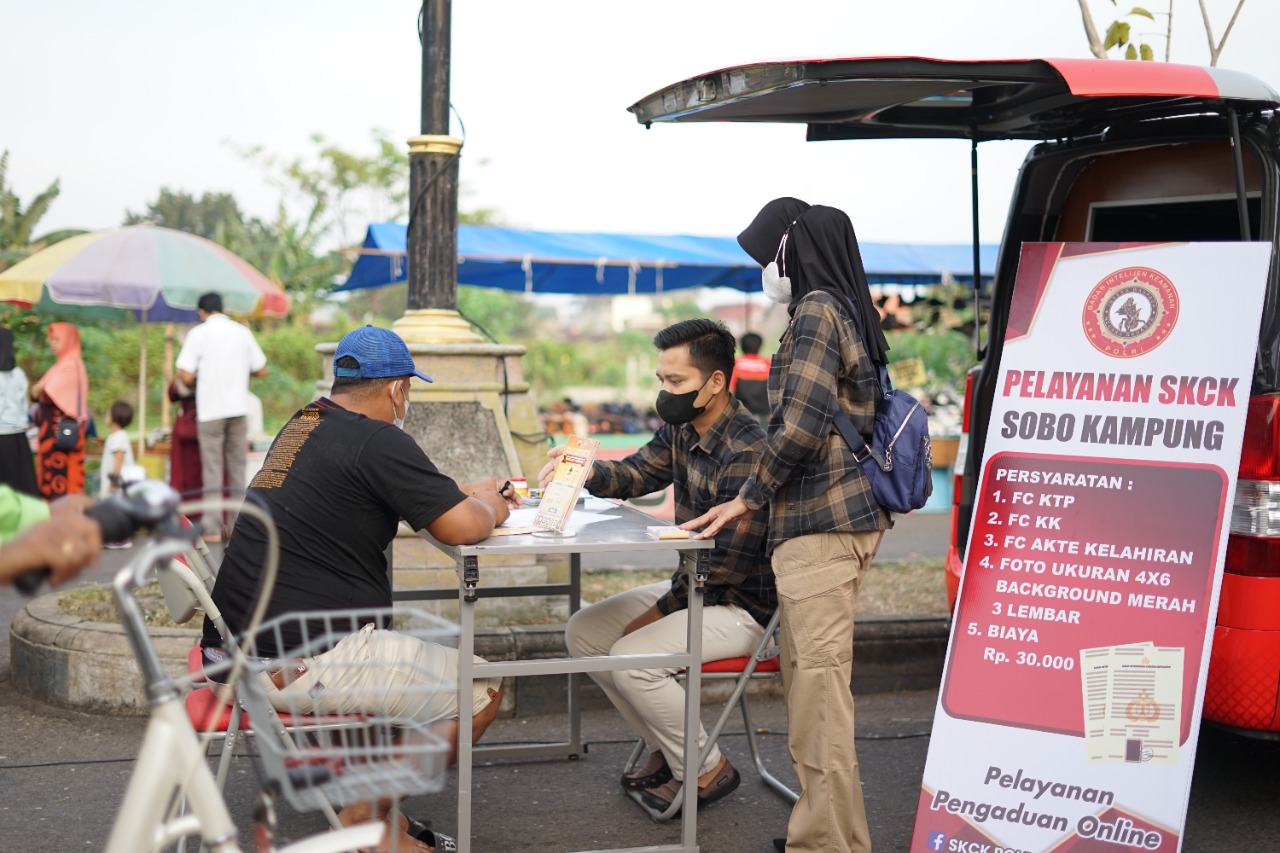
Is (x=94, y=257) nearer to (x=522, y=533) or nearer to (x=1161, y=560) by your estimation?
(x=522, y=533)

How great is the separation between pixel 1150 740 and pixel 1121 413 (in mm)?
911

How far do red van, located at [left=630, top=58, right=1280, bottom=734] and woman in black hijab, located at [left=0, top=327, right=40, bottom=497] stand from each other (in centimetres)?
636

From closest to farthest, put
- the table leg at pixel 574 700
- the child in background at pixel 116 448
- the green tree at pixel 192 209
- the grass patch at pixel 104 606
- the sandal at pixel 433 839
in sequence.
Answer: the sandal at pixel 433 839 < the table leg at pixel 574 700 < the grass patch at pixel 104 606 < the child in background at pixel 116 448 < the green tree at pixel 192 209

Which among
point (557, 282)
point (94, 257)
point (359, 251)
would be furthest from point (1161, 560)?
point (557, 282)

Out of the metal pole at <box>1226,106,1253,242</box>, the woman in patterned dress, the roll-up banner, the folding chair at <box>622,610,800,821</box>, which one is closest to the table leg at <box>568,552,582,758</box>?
the folding chair at <box>622,610,800,821</box>

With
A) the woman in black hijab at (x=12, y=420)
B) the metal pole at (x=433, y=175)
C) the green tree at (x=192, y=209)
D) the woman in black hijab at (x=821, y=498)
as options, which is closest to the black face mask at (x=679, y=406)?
the woman in black hijab at (x=821, y=498)

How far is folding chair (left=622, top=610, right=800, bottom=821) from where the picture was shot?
408cm

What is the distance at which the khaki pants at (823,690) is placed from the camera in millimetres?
3641

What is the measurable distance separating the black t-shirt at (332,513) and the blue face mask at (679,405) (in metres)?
1.02

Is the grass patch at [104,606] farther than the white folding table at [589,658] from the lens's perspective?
Yes

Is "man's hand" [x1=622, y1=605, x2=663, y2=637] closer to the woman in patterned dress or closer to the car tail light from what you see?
the car tail light

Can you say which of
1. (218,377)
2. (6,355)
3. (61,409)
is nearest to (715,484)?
→ (218,377)

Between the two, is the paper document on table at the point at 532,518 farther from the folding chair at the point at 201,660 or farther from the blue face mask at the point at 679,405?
the folding chair at the point at 201,660

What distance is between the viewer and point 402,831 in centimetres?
372
